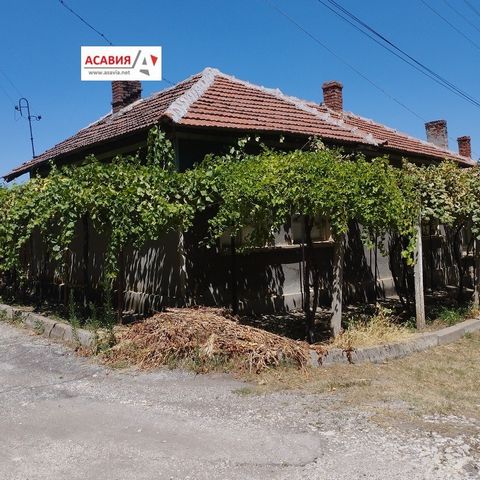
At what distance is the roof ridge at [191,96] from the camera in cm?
917

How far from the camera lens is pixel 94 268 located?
38.8 ft

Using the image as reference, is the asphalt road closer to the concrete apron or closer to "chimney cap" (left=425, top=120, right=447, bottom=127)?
the concrete apron

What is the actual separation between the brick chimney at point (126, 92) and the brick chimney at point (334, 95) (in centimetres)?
582

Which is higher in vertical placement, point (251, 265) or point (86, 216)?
point (86, 216)

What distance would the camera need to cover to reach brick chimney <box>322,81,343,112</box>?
16.3m

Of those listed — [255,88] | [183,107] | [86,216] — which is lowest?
[86,216]

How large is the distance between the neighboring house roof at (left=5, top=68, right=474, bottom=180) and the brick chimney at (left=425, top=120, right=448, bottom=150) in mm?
9115

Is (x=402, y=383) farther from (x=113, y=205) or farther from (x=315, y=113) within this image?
(x=315, y=113)

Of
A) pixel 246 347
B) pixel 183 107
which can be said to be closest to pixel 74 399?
pixel 246 347

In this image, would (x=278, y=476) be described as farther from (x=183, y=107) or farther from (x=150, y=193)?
(x=183, y=107)

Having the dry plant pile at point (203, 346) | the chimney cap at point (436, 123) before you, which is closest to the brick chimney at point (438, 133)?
the chimney cap at point (436, 123)

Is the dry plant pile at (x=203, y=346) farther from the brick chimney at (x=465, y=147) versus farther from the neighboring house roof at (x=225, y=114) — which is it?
the brick chimney at (x=465, y=147)

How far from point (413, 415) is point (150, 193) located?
15.6 feet

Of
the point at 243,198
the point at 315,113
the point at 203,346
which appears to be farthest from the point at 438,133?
the point at 203,346
